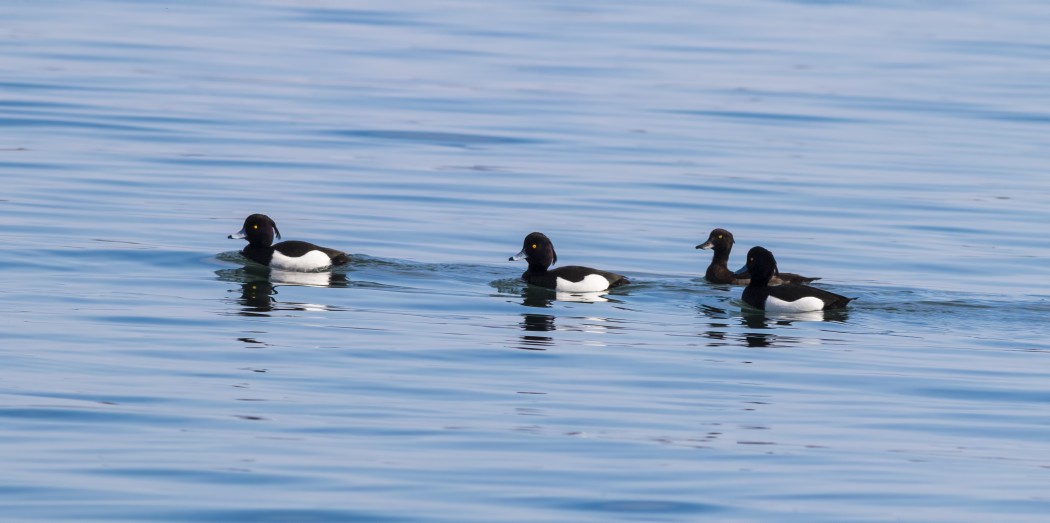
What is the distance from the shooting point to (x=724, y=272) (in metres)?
18.5

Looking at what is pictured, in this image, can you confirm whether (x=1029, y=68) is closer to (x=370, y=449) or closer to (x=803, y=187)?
(x=803, y=187)

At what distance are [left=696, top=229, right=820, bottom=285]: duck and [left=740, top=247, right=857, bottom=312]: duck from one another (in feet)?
1.05

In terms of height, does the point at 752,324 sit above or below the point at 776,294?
below

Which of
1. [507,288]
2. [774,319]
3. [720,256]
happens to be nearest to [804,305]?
[774,319]

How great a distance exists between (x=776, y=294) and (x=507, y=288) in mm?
2690

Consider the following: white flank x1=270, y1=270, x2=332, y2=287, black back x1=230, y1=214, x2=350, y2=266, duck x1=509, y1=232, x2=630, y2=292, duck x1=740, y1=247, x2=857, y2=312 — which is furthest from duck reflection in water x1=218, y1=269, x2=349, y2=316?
duck x1=740, y1=247, x2=857, y2=312

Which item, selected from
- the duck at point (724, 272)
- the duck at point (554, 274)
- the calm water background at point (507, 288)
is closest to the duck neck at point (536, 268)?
the duck at point (554, 274)

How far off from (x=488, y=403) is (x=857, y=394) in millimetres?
2669

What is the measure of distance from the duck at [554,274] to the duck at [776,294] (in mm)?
1232

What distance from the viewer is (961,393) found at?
41.7ft

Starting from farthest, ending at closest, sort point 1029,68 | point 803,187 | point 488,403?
point 1029,68, point 803,187, point 488,403

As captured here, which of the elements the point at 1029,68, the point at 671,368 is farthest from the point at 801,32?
the point at 671,368

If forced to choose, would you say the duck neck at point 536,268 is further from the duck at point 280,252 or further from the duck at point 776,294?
the duck at point 776,294

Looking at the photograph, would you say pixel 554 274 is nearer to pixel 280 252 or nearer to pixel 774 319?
pixel 774 319
